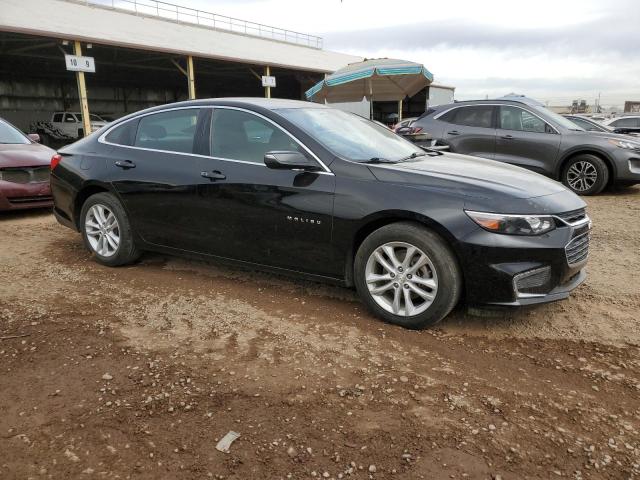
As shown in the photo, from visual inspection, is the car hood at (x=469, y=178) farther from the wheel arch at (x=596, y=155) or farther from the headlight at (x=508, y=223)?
the wheel arch at (x=596, y=155)

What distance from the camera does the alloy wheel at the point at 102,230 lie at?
461 cm

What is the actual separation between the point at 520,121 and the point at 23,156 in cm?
766

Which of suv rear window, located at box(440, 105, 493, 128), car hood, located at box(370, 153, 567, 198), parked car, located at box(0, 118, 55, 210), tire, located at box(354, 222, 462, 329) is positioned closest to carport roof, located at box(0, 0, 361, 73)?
parked car, located at box(0, 118, 55, 210)

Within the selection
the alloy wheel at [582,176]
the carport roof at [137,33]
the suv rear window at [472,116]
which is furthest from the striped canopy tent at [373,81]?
the alloy wheel at [582,176]

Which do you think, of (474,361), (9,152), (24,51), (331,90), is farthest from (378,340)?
(24,51)

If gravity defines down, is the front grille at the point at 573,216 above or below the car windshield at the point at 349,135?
below

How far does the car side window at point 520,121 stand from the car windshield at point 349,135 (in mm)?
4799

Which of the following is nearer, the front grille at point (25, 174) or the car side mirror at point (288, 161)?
the car side mirror at point (288, 161)

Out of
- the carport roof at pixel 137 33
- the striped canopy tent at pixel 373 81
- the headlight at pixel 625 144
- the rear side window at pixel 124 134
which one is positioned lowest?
the headlight at pixel 625 144

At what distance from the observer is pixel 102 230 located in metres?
4.67

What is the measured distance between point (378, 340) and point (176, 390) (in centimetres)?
125

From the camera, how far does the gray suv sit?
796 centimetres

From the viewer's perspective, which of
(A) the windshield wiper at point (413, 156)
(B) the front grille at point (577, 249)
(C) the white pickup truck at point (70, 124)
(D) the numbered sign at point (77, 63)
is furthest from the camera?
(C) the white pickup truck at point (70, 124)

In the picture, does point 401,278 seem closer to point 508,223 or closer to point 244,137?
point 508,223
